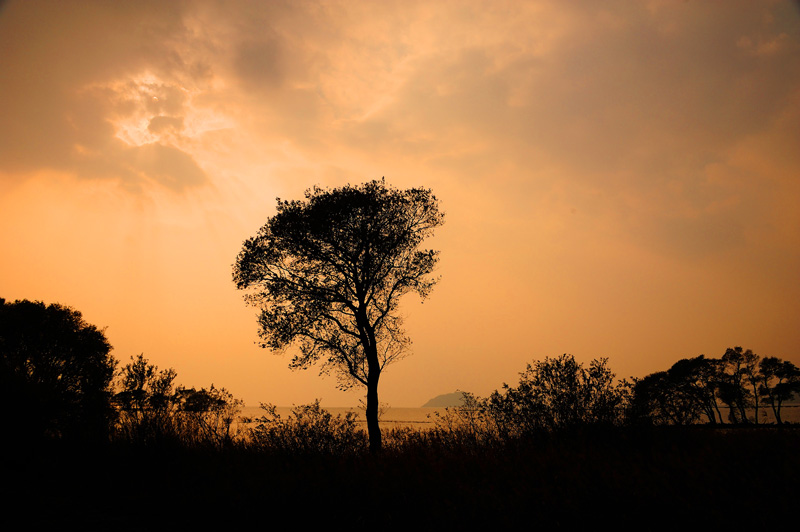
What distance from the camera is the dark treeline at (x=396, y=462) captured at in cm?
577

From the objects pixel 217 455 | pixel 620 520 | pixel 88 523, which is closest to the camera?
pixel 620 520

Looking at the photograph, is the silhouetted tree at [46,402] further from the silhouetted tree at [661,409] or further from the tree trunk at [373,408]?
the silhouetted tree at [661,409]

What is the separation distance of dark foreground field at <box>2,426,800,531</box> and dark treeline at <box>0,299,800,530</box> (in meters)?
0.03

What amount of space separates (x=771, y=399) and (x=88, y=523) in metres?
85.3

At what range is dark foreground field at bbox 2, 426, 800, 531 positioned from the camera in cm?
549

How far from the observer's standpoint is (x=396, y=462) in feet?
27.9

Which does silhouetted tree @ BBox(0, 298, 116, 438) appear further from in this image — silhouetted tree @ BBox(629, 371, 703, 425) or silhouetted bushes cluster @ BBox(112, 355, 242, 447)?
silhouetted tree @ BBox(629, 371, 703, 425)

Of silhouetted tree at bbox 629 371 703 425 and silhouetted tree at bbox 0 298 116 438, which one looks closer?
silhouetted tree at bbox 629 371 703 425

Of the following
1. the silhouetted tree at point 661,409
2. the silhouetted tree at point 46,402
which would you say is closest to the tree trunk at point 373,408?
the silhouetted tree at point 46,402

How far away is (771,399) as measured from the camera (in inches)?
2475

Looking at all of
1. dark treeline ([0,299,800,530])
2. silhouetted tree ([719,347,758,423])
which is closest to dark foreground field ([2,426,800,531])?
dark treeline ([0,299,800,530])

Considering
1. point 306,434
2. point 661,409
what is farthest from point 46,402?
point 661,409

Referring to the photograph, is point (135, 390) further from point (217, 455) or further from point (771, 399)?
point (771, 399)

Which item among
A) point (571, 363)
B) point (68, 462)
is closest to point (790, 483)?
point (571, 363)
